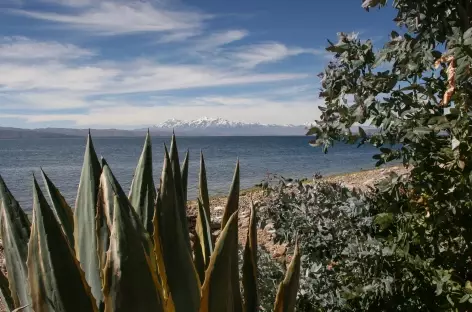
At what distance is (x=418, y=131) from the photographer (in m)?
2.15

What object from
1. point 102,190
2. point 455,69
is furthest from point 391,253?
point 102,190

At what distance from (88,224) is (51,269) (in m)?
0.50

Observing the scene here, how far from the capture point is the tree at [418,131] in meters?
2.22

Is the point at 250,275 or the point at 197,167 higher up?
the point at 250,275

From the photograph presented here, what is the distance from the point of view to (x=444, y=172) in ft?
7.75

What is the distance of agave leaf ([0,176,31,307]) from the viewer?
1641 mm

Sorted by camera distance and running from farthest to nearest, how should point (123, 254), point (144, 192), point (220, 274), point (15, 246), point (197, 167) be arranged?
point (197, 167) < point (144, 192) < point (15, 246) < point (220, 274) < point (123, 254)

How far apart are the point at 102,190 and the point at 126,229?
1.37ft

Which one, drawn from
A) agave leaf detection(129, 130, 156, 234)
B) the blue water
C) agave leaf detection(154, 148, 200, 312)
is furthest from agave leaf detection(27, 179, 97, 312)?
agave leaf detection(129, 130, 156, 234)

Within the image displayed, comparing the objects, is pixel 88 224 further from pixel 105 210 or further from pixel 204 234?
pixel 204 234

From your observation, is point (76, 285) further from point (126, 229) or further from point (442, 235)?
point (442, 235)

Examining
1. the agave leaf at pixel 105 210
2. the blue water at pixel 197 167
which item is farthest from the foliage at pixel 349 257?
the agave leaf at pixel 105 210

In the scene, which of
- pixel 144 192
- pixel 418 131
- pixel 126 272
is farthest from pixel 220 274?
pixel 418 131

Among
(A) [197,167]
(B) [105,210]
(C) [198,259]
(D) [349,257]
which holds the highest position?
(B) [105,210]
